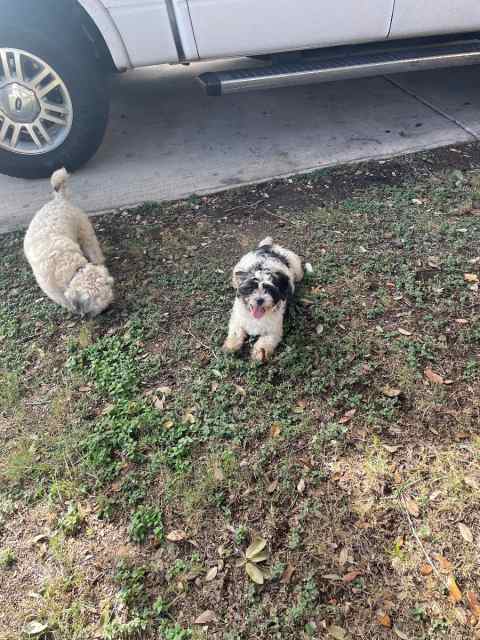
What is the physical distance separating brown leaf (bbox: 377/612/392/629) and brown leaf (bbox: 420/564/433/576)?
26 centimetres

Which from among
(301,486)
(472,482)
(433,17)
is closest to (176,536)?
(301,486)

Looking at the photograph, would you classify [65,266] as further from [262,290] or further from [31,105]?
[31,105]

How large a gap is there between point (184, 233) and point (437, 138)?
304 centimetres

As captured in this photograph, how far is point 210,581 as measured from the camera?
83.4 inches

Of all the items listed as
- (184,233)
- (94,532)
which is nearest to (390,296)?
(184,233)

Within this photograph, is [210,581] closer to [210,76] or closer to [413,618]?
[413,618]

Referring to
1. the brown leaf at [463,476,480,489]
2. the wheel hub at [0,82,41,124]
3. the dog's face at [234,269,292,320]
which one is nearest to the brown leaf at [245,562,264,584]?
the brown leaf at [463,476,480,489]

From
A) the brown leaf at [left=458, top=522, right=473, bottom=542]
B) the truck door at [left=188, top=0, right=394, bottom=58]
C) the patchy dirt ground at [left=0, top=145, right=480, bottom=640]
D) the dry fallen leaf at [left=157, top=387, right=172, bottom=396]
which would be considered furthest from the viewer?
the truck door at [left=188, top=0, right=394, bottom=58]

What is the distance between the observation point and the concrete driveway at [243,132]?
469cm

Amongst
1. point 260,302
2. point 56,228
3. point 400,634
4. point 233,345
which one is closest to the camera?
point 400,634

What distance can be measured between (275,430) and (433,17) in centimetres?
420

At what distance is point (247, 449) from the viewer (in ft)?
8.45

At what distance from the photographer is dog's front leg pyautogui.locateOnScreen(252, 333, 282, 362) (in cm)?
296

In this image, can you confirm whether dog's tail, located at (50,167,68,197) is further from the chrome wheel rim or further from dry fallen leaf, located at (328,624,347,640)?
dry fallen leaf, located at (328,624,347,640)
